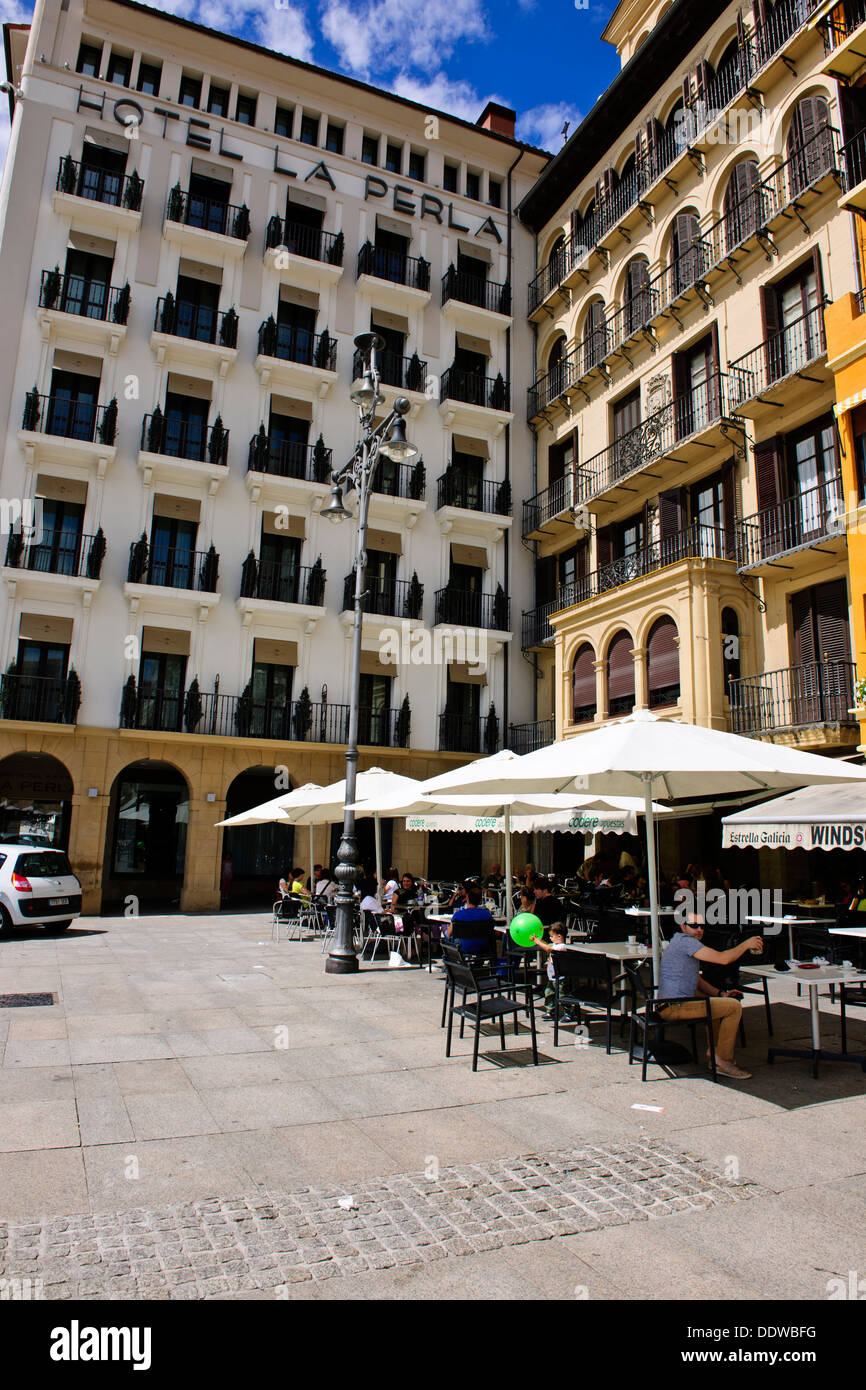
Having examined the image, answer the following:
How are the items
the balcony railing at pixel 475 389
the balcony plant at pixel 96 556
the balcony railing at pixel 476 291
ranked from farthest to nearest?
the balcony railing at pixel 476 291 < the balcony railing at pixel 475 389 < the balcony plant at pixel 96 556

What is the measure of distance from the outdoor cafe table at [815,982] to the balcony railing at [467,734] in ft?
60.5

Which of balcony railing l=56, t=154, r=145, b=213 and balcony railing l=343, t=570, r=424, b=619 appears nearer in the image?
balcony railing l=56, t=154, r=145, b=213

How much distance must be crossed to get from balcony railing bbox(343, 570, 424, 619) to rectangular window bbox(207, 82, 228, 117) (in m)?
14.9

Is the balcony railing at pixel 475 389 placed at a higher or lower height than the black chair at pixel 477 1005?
higher

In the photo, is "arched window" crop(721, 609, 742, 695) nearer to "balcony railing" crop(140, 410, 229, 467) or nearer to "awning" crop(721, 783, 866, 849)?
"awning" crop(721, 783, 866, 849)

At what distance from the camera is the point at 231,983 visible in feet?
35.4

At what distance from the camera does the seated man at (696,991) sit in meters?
6.69

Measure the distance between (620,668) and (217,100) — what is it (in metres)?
21.6

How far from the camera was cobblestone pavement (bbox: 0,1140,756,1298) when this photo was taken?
353 cm

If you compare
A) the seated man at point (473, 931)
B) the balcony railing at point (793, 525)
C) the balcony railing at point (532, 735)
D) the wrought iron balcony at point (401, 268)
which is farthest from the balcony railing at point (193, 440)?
the seated man at point (473, 931)

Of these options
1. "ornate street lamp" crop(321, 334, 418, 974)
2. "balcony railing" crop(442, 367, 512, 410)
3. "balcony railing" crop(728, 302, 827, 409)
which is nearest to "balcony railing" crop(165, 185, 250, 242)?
"balcony railing" crop(442, 367, 512, 410)

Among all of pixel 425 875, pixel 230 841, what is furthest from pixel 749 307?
pixel 230 841

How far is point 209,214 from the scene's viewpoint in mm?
25375

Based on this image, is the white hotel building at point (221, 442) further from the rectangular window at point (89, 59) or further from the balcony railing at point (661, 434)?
the balcony railing at point (661, 434)
